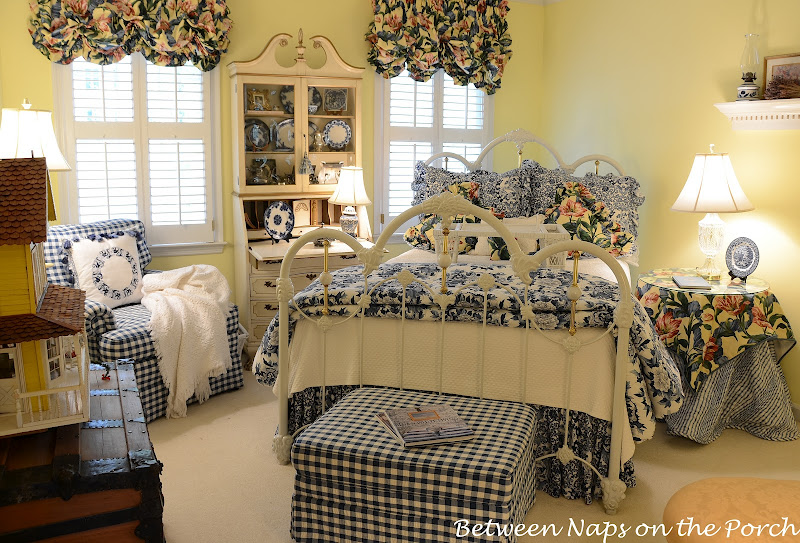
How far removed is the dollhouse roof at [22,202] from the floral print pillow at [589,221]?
3071 mm

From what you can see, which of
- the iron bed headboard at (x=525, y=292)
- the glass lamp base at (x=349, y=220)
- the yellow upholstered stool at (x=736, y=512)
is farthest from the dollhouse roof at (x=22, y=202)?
the glass lamp base at (x=349, y=220)

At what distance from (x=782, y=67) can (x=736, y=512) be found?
2.69 m

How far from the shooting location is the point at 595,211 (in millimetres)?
4508

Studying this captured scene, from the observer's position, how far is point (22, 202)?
1985 millimetres

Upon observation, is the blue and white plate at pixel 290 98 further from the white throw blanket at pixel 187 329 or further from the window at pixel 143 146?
the white throw blanket at pixel 187 329

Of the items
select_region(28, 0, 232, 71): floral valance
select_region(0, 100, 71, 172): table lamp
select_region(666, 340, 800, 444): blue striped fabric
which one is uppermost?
select_region(28, 0, 232, 71): floral valance

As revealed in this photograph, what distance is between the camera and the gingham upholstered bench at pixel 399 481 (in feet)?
7.86

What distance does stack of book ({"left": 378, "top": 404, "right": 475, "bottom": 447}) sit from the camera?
8.25 feet

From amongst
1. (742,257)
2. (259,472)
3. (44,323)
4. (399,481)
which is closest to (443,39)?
(742,257)

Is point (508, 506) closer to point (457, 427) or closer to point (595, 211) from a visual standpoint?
point (457, 427)

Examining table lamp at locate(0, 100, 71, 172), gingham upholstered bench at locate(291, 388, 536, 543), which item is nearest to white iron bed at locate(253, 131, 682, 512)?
gingham upholstered bench at locate(291, 388, 536, 543)

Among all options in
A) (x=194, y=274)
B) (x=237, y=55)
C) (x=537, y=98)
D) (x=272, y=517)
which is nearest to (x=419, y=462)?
(x=272, y=517)

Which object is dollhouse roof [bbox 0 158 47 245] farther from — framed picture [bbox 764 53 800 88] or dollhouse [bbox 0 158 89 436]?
framed picture [bbox 764 53 800 88]

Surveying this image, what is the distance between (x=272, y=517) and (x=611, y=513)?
1.31 meters
